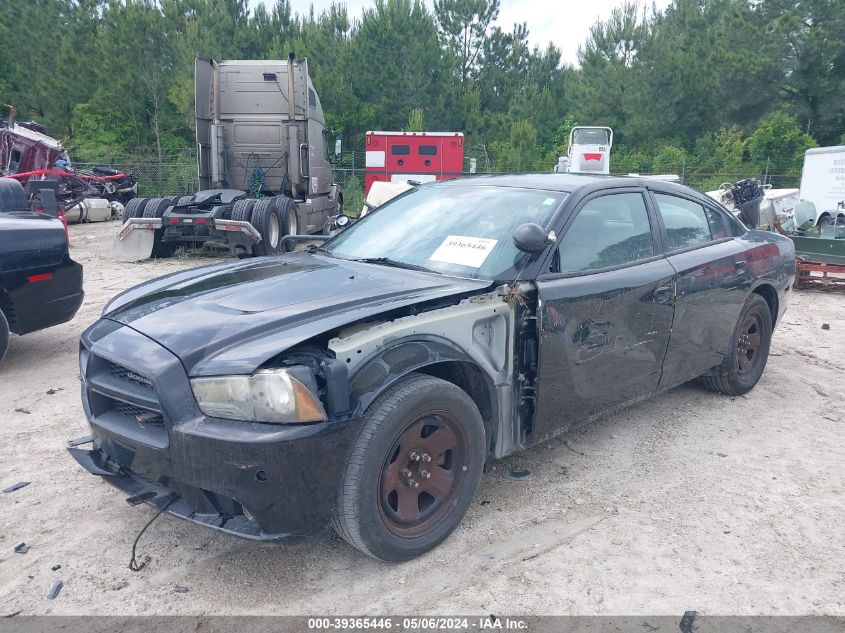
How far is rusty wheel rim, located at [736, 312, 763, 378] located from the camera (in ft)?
16.3

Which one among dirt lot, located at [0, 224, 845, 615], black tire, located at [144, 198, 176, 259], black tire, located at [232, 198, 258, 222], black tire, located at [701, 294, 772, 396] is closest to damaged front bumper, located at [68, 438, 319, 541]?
dirt lot, located at [0, 224, 845, 615]

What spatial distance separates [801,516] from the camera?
3365 mm

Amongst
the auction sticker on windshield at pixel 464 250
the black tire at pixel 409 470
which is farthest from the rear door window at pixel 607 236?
the black tire at pixel 409 470

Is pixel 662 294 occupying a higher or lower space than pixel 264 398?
higher

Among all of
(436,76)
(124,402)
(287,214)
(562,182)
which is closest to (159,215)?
(287,214)

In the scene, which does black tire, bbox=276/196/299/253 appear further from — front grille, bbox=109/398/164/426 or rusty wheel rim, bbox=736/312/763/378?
front grille, bbox=109/398/164/426

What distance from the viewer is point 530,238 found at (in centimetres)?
322

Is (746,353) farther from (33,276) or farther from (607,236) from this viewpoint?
(33,276)

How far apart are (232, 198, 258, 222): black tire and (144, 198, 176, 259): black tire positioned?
4.13 ft

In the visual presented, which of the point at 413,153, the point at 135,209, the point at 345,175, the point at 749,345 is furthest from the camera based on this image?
the point at 345,175

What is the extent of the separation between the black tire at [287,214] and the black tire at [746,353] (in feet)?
26.8

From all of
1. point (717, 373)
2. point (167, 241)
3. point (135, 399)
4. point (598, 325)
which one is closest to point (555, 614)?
point (598, 325)

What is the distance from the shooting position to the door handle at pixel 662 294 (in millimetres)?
3906

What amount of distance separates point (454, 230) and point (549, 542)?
1.67 m
